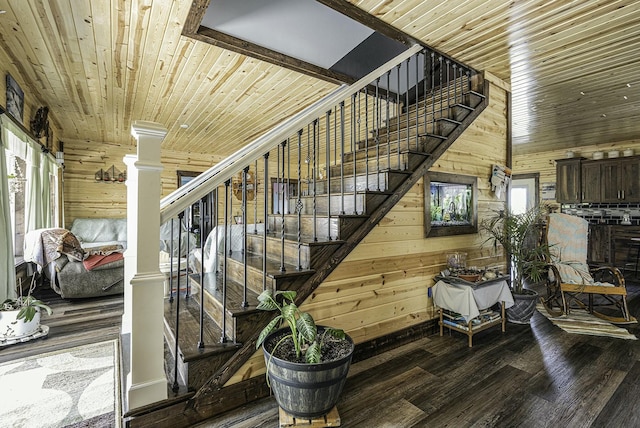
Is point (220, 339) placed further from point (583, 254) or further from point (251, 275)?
point (583, 254)

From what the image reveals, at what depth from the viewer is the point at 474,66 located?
10.7 ft

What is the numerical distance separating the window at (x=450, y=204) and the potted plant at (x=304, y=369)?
176 centimetres

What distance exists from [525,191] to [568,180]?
1.34 meters

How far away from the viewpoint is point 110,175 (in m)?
6.39

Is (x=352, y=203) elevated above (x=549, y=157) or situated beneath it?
situated beneath

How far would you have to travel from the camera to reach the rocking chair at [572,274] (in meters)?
3.37

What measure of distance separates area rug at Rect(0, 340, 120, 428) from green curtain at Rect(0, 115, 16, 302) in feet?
2.70

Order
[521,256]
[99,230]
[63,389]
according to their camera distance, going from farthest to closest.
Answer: [99,230] → [521,256] → [63,389]

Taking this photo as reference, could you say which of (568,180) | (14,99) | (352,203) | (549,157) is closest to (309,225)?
(352,203)

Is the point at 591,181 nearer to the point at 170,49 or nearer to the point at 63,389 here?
the point at 170,49

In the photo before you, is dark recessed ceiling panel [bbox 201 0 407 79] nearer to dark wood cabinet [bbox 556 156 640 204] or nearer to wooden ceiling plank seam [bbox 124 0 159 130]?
wooden ceiling plank seam [bbox 124 0 159 130]

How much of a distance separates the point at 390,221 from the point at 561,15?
2104 mm

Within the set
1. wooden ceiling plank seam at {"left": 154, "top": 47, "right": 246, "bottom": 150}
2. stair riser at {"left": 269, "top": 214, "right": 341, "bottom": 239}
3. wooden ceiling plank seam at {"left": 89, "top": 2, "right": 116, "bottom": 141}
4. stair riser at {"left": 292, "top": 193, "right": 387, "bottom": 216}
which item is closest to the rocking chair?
stair riser at {"left": 292, "top": 193, "right": 387, "bottom": 216}

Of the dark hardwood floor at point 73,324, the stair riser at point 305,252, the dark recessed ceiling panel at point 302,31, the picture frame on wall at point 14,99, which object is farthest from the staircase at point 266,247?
the picture frame on wall at point 14,99
